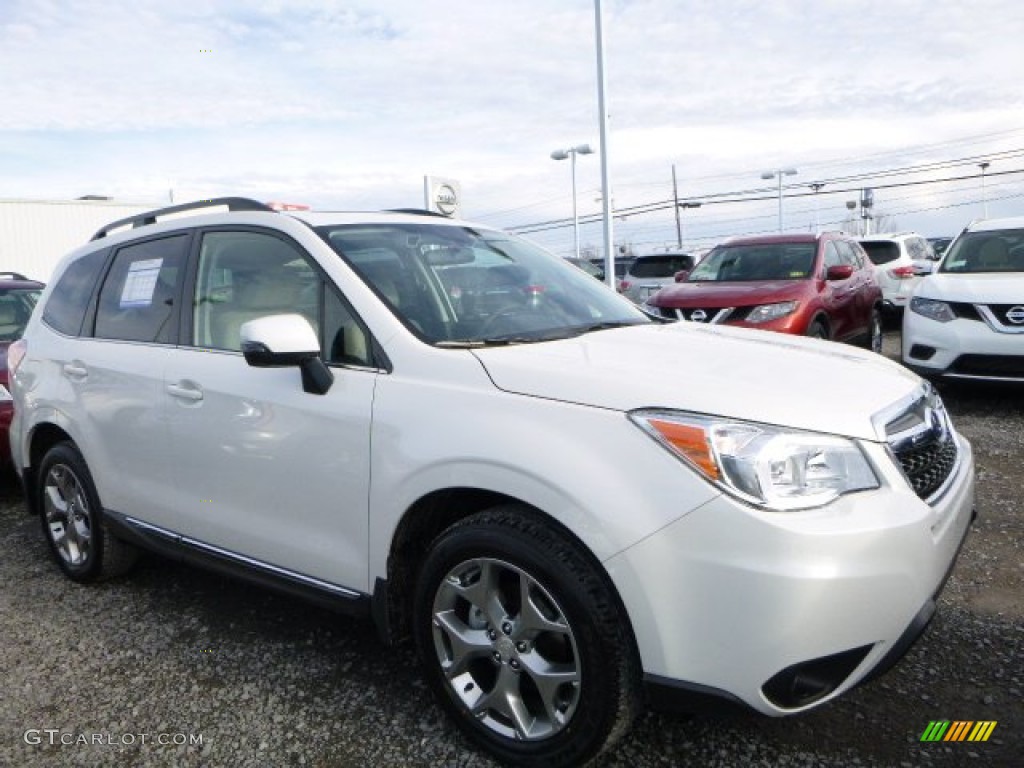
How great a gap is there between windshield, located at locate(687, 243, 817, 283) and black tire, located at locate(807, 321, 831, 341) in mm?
562

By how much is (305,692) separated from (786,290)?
6321mm

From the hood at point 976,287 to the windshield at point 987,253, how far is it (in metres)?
0.20

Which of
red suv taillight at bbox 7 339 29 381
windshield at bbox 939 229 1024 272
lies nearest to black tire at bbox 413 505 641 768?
red suv taillight at bbox 7 339 29 381

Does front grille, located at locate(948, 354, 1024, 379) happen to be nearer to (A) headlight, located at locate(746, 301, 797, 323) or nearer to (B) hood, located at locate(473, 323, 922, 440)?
(A) headlight, located at locate(746, 301, 797, 323)

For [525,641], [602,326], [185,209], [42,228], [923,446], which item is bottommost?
[525,641]

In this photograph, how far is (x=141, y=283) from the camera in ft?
11.9

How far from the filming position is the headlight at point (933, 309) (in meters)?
6.80

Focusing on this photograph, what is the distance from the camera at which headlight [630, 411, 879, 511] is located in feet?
6.54

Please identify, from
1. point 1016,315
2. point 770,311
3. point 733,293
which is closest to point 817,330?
point 770,311

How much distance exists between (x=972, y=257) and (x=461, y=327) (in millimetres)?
6672

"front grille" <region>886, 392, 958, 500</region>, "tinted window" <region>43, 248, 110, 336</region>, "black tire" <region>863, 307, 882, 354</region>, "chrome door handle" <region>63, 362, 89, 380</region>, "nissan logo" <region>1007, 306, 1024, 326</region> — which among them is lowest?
"black tire" <region>863, 307, 882, 354</region>

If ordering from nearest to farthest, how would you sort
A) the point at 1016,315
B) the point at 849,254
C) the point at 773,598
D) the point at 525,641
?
the point at 773,598 < the point at 525,641 < the point at 1016,315 < the point at 849,254

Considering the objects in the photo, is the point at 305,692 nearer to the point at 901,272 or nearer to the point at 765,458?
the point at 765,458

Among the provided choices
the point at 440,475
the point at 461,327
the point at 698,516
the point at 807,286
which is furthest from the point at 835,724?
the point at 807,286
